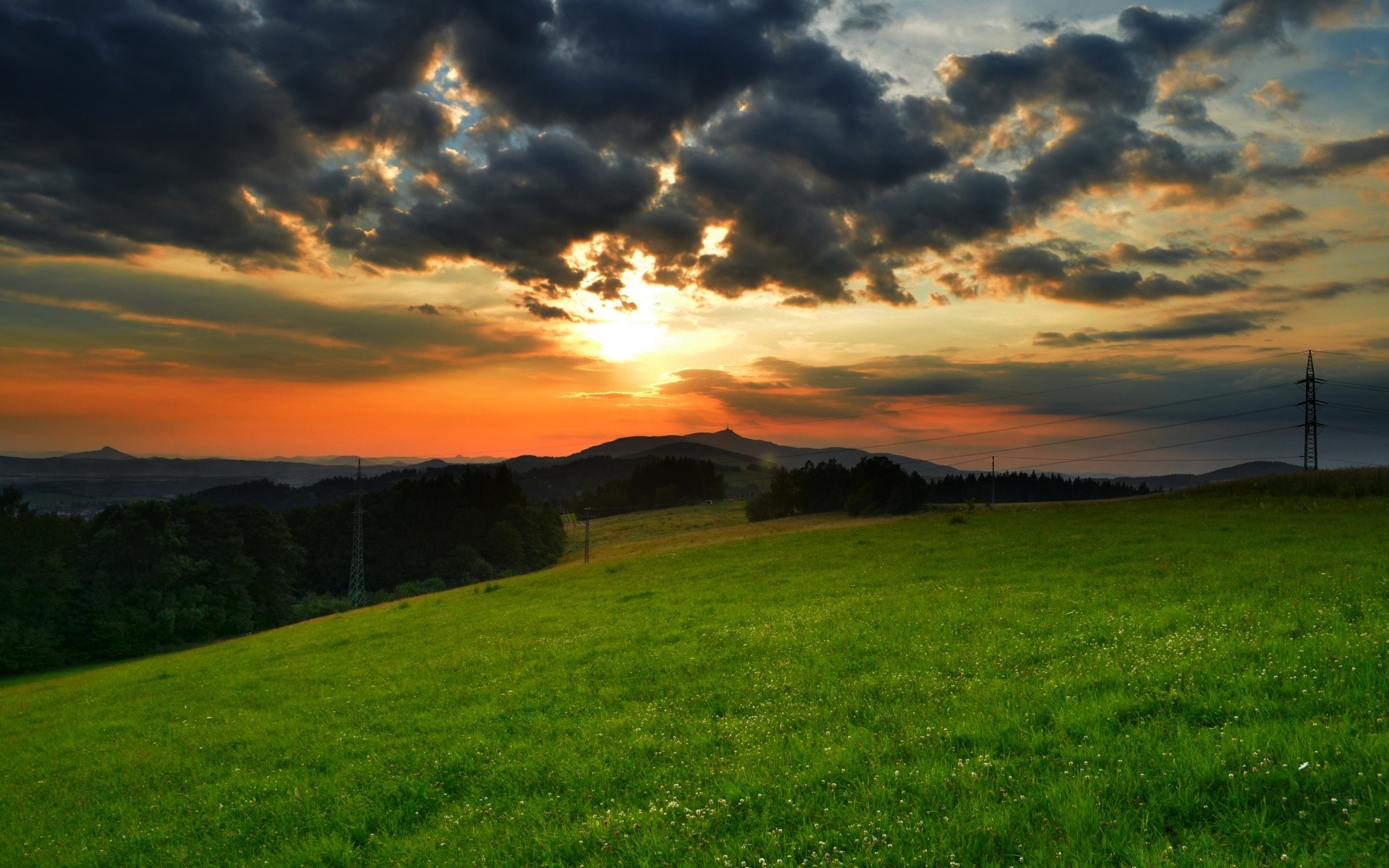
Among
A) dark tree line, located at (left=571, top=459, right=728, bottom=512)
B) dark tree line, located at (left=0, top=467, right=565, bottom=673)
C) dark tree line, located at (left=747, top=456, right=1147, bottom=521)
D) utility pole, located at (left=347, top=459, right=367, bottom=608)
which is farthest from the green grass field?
dark tree line, located at (left=571, top=459, right=728, bottom=512)

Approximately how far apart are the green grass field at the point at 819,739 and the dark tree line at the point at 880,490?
6233cm

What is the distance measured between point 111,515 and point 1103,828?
342 ft

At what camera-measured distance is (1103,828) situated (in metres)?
6.52

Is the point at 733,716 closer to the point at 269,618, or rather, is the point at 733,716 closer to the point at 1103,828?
the point at 1103,828

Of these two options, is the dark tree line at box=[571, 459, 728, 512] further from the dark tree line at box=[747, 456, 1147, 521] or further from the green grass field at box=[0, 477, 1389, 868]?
the green grass field at box=[0, 477, 1389, 868]

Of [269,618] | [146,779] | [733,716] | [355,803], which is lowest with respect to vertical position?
[269,618]

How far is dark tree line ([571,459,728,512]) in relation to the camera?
606 feet

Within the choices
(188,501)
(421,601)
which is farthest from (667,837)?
(188,501)

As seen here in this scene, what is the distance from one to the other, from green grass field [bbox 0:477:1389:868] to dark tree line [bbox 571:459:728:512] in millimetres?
158964

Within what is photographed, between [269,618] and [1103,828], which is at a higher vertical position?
[1103,828]

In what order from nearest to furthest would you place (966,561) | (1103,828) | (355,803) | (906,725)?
(1103,828) → (906,725) → (355,803) → (966,561)

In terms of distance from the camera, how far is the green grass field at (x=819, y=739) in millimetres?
6879

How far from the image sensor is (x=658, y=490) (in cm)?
19012

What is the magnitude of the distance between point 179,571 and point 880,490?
305 ft
